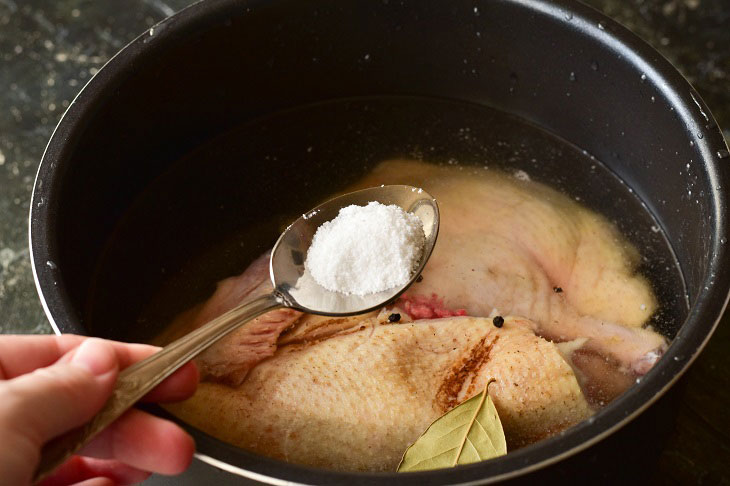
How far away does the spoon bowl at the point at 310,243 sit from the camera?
105 centimetres

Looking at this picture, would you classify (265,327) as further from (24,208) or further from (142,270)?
(24,208)

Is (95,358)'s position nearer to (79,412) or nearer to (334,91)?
(79,412)

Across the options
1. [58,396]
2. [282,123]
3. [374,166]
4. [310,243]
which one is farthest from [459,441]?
[282,123]

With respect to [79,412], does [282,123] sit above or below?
above

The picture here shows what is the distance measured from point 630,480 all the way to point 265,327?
51 cm

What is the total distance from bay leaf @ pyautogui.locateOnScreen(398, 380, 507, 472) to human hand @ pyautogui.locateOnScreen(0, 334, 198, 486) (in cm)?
29

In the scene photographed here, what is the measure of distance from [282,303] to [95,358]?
344 mm

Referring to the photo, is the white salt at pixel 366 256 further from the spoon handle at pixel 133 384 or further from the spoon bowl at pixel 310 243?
the spoon handle at pixel 133 384

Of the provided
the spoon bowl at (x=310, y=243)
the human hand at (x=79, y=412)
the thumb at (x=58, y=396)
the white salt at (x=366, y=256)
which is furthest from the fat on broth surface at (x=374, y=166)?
the thumb at (x=58, y=396)

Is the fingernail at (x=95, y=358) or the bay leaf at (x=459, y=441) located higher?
the fingernail at (x=95, y=358)

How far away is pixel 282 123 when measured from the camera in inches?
58.9

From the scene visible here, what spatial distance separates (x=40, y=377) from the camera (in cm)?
66

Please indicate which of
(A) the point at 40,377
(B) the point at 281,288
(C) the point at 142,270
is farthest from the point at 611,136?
(A) the point at 40,377

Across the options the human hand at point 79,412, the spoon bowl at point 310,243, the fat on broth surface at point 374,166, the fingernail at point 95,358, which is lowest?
the human hand at point 79,412
